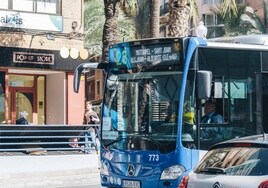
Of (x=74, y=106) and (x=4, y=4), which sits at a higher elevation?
(x=4, y=4)

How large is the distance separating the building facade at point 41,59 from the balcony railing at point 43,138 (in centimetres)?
470

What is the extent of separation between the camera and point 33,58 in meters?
24.0

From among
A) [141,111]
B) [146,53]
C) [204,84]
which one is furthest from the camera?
[146,53]

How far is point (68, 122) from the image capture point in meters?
25.2

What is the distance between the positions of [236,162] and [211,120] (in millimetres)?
3591

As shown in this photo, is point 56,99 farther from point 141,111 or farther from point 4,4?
point 141,111

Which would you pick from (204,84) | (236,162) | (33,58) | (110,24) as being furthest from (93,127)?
(236,162)

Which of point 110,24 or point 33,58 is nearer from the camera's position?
point 110,24

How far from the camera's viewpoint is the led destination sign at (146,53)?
10430 millimetres

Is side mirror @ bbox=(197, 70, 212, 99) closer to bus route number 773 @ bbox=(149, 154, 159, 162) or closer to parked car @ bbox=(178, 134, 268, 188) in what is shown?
bus route number 773 @ bbox=(149, 154, 159, 162)

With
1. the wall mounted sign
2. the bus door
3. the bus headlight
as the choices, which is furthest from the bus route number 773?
the wall mounted sign

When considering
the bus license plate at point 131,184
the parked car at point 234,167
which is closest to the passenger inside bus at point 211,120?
the bus license plate at point 131,184

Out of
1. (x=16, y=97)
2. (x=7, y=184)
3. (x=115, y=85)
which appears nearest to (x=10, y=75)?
(x=16, y=97)

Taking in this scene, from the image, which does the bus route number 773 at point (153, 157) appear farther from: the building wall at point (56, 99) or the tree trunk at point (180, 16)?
the building wall at point (56, 99)
